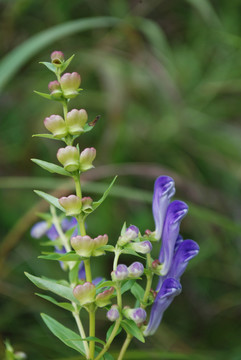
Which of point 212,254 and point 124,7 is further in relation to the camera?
point 124,7

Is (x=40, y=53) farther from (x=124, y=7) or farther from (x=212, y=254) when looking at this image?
(x=212, y=254)

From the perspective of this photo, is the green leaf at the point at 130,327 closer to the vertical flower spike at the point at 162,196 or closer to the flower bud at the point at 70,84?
the vertical flower spike at the point at 162,196

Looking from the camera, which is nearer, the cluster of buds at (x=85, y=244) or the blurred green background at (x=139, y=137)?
the cluster of buds at (x=85, y=244)

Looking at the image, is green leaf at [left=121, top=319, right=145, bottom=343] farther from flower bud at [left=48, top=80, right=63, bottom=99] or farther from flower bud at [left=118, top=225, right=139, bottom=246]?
flower bud at [left=48, top=80, right=63, bottom=99]

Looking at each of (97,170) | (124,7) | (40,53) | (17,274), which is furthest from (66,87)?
(124,7)

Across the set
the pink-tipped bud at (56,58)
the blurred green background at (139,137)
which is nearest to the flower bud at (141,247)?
the pink-tipped bud at (56,58)

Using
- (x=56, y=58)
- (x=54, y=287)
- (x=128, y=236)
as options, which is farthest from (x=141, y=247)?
(x=56, y=58)

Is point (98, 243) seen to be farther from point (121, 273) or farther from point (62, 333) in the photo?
point (62, 333)
